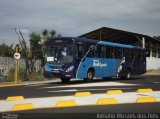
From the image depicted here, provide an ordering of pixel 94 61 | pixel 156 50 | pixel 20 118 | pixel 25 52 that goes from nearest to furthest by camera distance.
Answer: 1. pixel 20 118
2. pixel 94 61
3. pixel 25 52
4. pixel 156 50

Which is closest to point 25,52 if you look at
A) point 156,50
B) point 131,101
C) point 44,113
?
point 131,101

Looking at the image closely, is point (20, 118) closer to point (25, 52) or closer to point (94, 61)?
point (94, 61)

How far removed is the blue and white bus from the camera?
957 inches

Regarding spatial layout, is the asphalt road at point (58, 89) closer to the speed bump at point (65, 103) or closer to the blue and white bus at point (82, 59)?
the blue and white bus at point (82, 59)

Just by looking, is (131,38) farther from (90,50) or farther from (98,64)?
(90,50)

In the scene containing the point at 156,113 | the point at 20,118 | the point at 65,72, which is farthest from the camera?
the point at 65,72

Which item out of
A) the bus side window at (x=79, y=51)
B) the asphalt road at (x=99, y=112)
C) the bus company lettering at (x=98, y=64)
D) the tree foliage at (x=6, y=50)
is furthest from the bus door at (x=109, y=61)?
the tree foliage at (x=6, y=50)

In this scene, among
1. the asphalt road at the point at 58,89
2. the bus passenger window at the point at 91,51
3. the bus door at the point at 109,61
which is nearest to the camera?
the asphalt road at the point at 58,89

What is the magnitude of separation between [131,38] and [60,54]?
3440cm

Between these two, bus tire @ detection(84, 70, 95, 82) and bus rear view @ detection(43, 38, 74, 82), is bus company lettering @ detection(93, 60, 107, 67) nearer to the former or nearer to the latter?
bus tire @ detection(84, 70, 95, 82)

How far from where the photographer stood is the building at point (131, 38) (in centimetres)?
5309

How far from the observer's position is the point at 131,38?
57.6 meters

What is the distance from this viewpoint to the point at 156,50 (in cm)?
5859

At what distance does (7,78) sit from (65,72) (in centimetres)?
693
